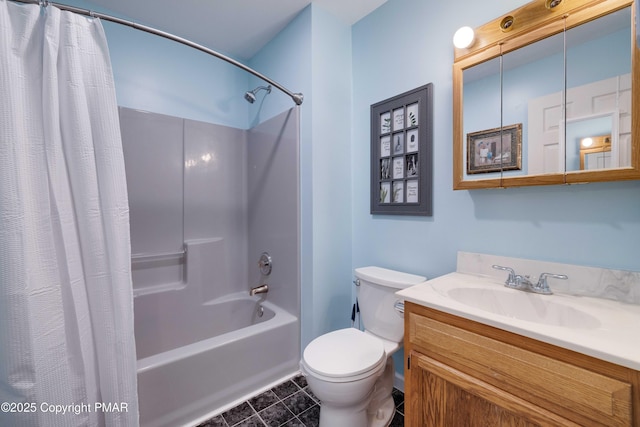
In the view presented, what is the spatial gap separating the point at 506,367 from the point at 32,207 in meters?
1.67

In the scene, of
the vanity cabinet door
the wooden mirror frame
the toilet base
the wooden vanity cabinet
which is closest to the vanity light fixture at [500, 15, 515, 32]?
the wooden mirror frame

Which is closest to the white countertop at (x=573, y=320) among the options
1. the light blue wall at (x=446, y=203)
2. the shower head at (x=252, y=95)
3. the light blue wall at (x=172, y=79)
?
the light blue wall at (x=446, y=203)

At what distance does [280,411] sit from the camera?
146cm

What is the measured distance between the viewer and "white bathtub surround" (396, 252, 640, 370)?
682 millimetres

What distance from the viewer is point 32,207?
3.00ft

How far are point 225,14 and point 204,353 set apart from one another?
2205 millimetres

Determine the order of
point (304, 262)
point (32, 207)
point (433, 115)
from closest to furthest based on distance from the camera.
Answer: point (32, 207) → point (433, 115) → point (304, 262)

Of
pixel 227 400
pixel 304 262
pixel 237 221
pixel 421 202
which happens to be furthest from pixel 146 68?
pixel 227 400

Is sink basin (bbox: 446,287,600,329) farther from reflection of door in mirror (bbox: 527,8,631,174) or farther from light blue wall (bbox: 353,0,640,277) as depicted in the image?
reflection of door in mirror (bbox: 527,8,631,174)

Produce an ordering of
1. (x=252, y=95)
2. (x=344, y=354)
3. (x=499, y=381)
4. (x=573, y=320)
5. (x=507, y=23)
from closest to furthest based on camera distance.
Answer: (x=499, y=381), (x=573, y=320), (x=507, y=23), (x=344, y=354), (x=252, y=95)

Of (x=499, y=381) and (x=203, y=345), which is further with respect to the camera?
(x=203, y=345)

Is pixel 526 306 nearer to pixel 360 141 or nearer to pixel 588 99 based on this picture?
pixel 588 99

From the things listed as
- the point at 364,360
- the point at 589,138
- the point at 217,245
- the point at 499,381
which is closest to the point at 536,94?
the point at 589,138

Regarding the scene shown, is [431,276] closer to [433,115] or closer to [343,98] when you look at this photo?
[433,115]
